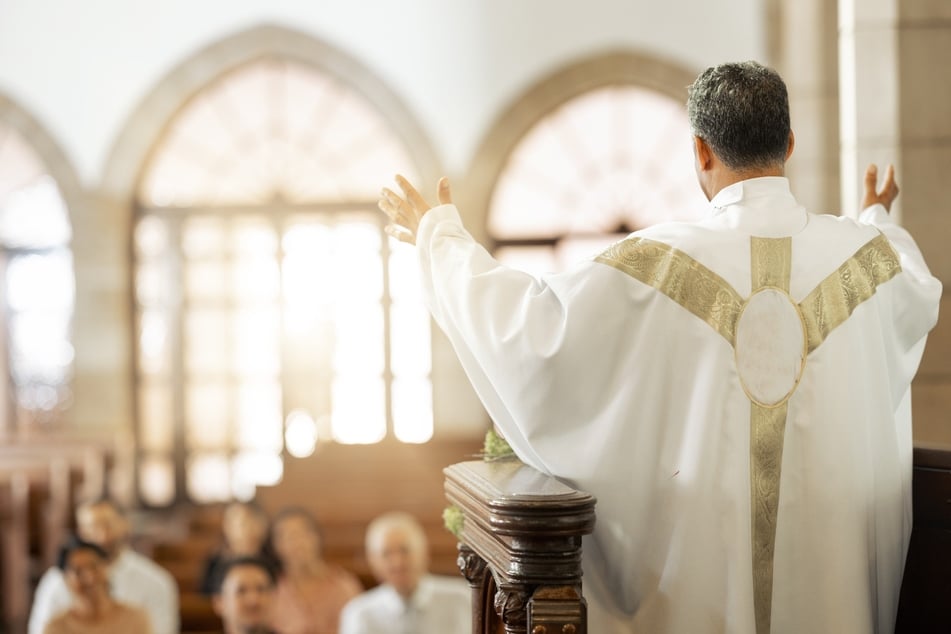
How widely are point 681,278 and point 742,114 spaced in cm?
30

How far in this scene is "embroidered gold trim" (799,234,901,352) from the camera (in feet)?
6.72

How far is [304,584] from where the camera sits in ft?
21.3

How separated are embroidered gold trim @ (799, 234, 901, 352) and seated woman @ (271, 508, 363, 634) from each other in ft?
15.6

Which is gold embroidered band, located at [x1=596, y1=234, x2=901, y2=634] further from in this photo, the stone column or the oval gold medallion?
the stone column

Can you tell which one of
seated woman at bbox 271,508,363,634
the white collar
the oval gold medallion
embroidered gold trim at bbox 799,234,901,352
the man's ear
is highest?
the man's ear

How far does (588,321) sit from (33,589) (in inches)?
269

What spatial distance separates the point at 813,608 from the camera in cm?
202

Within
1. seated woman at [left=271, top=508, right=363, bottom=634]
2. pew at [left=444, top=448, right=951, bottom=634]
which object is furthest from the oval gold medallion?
seated woman at [left=271, top=508, right=363, bottom=634]

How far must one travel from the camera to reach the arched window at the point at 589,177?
33.4ft

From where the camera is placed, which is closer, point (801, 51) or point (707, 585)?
point (707, 585)

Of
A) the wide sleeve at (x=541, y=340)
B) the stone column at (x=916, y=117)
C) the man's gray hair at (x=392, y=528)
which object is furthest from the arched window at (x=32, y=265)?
the wide sleeve at (x=541, y=340)

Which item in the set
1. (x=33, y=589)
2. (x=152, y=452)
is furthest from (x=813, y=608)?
(x=152, y=452)

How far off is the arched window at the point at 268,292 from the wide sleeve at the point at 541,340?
8.22 m

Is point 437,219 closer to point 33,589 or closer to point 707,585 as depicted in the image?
point 707,585
